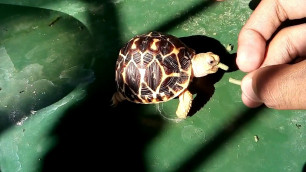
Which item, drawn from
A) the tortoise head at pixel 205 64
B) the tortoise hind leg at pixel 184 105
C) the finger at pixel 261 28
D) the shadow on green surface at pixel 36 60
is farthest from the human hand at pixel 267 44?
the shadow on green surface at pixel 36 60

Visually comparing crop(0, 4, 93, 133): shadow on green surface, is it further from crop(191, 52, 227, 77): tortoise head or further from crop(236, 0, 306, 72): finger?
crop(236, 0, 306, 72): finger

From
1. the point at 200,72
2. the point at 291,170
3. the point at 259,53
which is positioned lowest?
the point at 291,170

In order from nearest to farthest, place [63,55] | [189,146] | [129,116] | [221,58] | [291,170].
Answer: [291,170], [189,146], [129,116], [221,58], [63,55]

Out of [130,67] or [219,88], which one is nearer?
[130,67]

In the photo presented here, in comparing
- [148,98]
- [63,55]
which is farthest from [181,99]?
[63,55]

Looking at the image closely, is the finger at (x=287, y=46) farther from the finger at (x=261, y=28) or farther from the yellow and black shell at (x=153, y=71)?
the yellow and black shell at (x=153, y=71)

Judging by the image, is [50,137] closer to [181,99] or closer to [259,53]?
[181,99]
